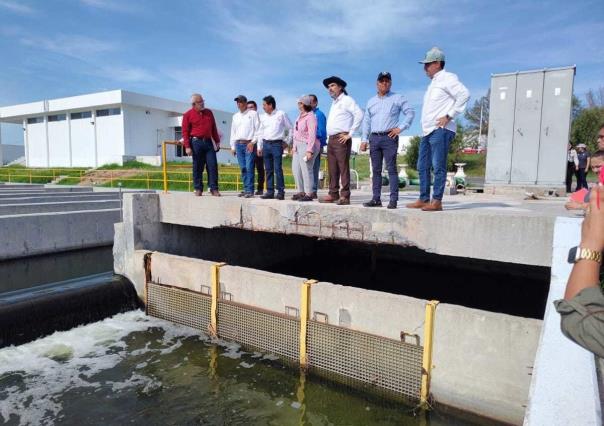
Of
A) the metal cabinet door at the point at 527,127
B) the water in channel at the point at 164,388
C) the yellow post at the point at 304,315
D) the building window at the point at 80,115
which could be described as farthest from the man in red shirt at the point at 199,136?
the building window at the point at 80,115

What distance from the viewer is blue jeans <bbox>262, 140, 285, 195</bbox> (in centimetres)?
770

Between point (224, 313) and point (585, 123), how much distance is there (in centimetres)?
3415

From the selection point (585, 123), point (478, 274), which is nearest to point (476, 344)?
point (478, 274)

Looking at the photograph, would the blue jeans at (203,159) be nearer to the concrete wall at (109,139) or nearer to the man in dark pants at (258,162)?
the man in dark pants at (258,162)

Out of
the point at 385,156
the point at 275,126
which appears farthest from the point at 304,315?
the point at 275,126

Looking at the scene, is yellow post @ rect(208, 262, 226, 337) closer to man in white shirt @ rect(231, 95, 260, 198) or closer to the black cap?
man in white shirt @ rect(231, 95, 260, 198)

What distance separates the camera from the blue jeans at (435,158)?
5414 millimetres

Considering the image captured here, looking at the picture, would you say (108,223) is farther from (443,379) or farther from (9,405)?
(443,379)

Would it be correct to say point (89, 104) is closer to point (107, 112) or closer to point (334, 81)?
point (107, 112)

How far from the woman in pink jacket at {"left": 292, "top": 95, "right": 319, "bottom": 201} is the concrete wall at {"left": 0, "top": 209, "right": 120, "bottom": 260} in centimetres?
719

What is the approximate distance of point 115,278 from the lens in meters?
8.46

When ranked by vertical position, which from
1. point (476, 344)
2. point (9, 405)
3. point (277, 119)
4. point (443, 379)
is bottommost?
point (9, 405)

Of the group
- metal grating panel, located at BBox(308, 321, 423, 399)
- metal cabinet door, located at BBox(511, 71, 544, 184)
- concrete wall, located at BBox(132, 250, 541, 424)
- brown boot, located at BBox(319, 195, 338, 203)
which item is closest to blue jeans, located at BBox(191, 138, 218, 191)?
brown boot, located at BBox(319, 195, 338, 203)

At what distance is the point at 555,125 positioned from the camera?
11617 millimetres
